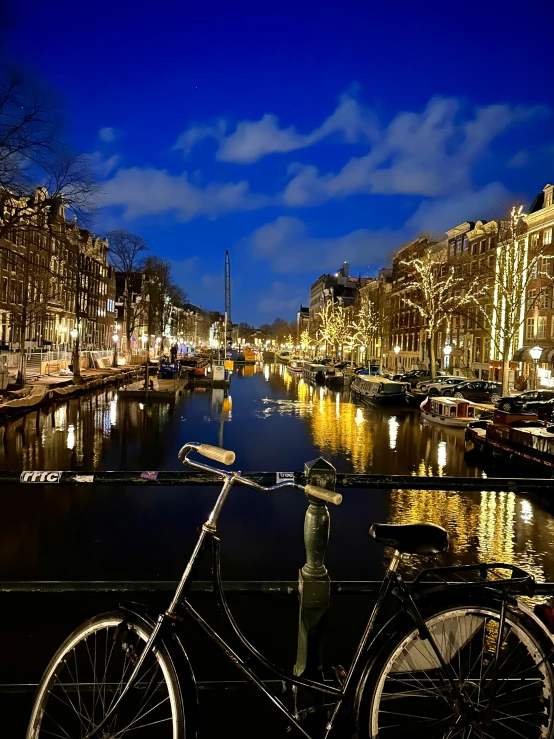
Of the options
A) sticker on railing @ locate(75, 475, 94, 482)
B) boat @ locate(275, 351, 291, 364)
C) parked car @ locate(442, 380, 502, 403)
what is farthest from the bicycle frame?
boat @ locate(275, 351, 291, 364)

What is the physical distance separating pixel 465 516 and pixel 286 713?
537 inches

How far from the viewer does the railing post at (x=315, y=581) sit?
122 inches

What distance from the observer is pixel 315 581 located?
3082 millimetres

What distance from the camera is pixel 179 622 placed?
2.61 m

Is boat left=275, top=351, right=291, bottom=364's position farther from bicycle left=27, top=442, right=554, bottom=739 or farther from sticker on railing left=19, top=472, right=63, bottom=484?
bicycle left=27, top=442, right=554, bottom=739

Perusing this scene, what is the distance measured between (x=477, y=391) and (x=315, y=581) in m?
40.2

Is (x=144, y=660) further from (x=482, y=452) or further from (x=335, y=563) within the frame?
(x=482, y=452)

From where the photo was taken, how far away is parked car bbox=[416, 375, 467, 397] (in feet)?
143

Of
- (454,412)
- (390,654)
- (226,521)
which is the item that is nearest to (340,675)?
(390,654)

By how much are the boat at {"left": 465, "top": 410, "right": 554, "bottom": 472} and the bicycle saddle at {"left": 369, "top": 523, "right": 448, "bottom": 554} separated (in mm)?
16604

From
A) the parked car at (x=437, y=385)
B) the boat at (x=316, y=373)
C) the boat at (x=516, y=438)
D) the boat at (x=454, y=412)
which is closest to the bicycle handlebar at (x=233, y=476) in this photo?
the boat at (x=516, y=438)

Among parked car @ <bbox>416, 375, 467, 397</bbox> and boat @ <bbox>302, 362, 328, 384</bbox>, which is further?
boat @ <bbox>302, 362, 328, 384</bbox>

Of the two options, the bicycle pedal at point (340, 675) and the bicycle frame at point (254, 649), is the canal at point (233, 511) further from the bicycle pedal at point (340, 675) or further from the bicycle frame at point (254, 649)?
the bicycle frame at point (254, 649)

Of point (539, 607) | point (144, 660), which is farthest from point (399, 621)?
point (144, 660)
